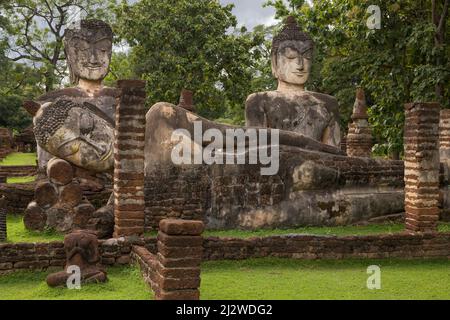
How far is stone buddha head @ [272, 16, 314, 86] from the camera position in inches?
448

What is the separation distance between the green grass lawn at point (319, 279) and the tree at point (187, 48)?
1393 cm

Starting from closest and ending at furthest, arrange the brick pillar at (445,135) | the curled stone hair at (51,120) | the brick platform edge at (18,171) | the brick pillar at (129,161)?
the brick pillar at (129,161) < the curled stone hair at (51,120) < the brick pillar at (445,135) < the brick platform edge at (18,171)

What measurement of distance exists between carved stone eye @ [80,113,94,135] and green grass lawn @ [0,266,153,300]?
2.76 meters

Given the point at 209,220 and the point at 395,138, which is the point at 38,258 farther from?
the point at 395,138

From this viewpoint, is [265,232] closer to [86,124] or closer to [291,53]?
[86,124]

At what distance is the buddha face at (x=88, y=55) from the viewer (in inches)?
433

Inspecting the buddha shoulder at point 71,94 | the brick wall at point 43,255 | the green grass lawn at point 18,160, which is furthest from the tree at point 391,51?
the green grass lawn at point 18,160

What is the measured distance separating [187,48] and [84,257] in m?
15.4

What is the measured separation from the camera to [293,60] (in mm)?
11422

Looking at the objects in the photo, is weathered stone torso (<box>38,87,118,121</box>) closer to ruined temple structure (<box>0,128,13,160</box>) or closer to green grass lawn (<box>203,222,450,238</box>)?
green grass lawn (<box>203,222,450,238</box>)

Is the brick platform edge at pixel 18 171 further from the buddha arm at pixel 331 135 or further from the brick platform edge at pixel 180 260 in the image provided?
the brick platform edge at pixel 180 260

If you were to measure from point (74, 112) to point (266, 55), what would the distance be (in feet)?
59.2
